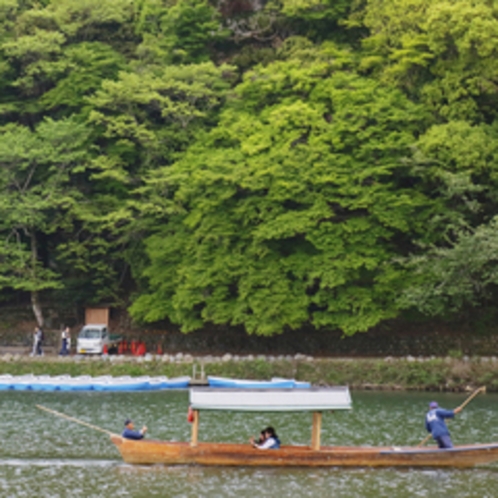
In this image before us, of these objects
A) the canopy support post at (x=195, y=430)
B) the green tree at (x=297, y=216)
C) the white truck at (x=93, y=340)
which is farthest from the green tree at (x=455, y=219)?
the canopy support post at (x=195, y=430)

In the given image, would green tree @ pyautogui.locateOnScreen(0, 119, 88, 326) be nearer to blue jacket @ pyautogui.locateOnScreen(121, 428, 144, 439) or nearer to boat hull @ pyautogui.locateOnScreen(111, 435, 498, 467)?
blue jacket @ pyautogui.locateOnScreen(121, 428, 144, 439)

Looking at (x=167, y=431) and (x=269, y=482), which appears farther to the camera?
(x=167, y=431)

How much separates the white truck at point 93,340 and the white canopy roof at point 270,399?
23.9 metres

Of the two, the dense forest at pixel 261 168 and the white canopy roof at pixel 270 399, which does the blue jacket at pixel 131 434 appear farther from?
the dense forest at pixel 261 168

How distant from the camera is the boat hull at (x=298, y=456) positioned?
24.3m

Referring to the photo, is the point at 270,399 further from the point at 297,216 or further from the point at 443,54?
the point at 443,54

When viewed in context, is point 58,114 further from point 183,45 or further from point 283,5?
point 283,5

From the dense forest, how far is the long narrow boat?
1623 cm

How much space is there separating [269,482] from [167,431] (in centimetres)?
767

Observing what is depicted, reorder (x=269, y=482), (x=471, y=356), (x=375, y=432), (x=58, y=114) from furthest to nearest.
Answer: (x=58, y=114), (x=471, y=356), (x=375, y=432), (x=269, y=482)

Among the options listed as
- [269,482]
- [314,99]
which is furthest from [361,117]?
[269,482]

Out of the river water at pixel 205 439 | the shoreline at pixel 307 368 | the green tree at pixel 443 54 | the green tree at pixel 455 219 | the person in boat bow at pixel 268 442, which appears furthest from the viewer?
the green tree at pixel 443 54

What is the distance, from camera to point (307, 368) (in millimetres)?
42625

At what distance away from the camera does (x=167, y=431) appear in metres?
30.0
